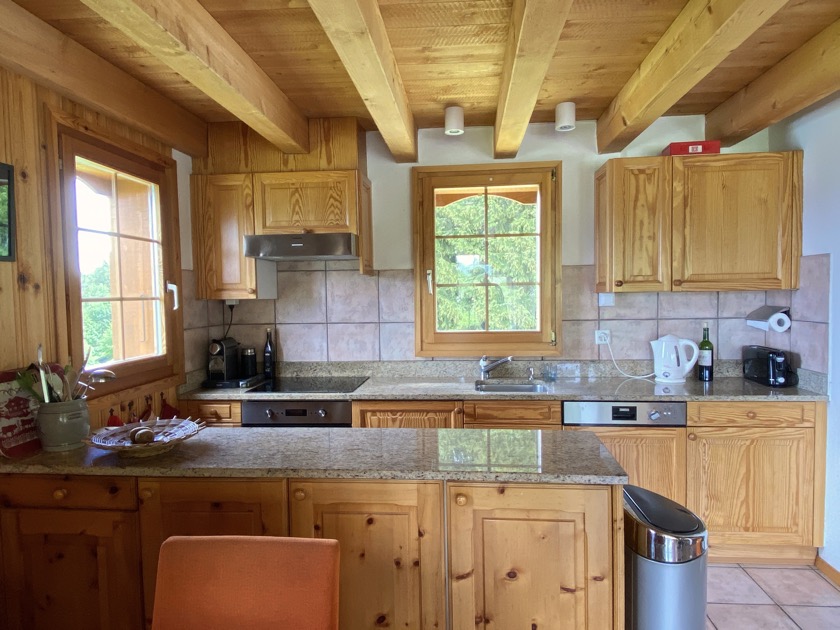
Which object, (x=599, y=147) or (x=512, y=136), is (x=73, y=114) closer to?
(x=512, y=136)

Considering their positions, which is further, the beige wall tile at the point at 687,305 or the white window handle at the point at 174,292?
the beige wall tile at the point at 687,305

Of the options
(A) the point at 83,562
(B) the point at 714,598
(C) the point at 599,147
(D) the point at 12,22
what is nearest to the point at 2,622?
(A) the point at 83,562

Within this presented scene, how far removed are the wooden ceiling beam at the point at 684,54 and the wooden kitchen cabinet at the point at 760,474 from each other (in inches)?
57.8

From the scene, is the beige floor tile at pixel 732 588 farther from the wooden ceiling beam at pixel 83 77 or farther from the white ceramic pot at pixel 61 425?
the wooden ceiling beam at pixel 83 77

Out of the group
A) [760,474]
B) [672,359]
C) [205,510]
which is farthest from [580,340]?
[205,510]

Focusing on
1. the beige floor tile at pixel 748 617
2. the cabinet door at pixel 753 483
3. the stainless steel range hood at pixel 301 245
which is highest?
the stainless steel range hood at pixel 301 245

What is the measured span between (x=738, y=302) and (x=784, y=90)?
47.5 inches

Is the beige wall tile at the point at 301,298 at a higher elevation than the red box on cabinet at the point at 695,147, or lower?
lower

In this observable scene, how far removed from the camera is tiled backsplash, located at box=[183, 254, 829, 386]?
9.46 ft

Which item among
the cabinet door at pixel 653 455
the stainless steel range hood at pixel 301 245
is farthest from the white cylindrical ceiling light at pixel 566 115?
the cabinet door at pixel 653 455

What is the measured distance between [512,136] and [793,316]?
182 cm

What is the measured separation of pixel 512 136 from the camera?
260 centimetres

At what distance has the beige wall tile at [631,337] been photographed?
2.95 m

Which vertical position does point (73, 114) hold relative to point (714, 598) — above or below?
above
